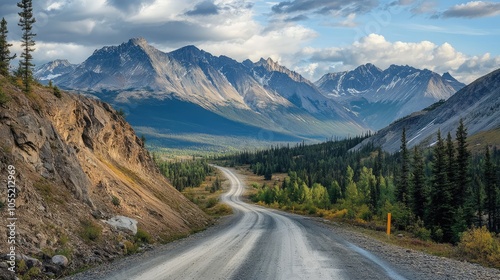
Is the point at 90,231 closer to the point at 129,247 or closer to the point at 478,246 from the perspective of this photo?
the point at 129,247

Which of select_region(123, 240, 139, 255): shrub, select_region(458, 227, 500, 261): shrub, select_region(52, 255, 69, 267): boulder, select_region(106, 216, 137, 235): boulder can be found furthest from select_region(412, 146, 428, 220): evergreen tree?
select_region(52, 255, 69, 267): boulder

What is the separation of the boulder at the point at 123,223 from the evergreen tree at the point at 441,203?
1510 inches

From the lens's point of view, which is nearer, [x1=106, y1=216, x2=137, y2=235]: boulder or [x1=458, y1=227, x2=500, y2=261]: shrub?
[x1=458, y1=227, x2=500, y2=261]: shrub

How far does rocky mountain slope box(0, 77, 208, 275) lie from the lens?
16.0 meters

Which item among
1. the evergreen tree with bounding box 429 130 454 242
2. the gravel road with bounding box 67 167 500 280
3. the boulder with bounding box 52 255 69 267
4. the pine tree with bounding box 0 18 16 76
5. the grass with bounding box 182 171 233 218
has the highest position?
the pine tree with bounding box 0 18 16 76

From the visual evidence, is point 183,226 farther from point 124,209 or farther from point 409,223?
point 409,223

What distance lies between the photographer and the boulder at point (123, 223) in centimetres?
2178

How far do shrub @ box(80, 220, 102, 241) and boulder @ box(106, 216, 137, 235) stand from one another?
208 cm

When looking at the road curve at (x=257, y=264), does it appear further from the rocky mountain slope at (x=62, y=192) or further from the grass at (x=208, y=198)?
the grass at (x=208, y=198)

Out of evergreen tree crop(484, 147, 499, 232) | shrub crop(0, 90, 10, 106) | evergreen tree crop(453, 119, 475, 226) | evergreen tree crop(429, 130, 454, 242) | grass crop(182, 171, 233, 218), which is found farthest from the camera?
grass crop(182, 171, 233, 218)

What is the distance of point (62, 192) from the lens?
2044cm

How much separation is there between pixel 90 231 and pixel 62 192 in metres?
3.27

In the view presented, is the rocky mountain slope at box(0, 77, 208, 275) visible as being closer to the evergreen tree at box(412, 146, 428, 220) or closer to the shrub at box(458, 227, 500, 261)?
the shrub at box(458, 227, 500, 261)

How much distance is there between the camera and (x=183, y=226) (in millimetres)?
32812
